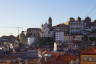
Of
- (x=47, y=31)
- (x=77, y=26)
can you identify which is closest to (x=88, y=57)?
(x=47, y=31)

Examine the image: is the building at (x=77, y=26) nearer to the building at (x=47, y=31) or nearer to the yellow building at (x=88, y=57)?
the building at (x=47, y=31)

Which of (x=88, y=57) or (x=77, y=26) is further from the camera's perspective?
(x=77, y=26)

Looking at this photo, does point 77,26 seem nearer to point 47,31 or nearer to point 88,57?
point 47,31

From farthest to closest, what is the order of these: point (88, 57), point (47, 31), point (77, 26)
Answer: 1. point (77, 26)
2. point (47, 31)
3. point (88, 57)

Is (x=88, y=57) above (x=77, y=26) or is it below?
below

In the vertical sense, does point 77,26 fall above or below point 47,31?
above

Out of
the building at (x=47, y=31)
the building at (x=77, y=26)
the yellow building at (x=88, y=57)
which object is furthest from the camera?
the building at (x=77, y=26)

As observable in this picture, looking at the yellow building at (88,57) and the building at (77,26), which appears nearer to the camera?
the yellow building at (88,57)

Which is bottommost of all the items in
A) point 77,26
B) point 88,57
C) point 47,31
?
point 88,57

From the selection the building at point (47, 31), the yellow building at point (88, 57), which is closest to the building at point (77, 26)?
the building at point (47, 31)

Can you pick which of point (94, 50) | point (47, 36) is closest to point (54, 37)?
point (47, 36)

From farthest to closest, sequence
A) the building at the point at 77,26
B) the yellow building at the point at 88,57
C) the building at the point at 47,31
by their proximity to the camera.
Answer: the building at the point at 77,26, the building at the point at 47,31, the yellow building at the point at 88,57

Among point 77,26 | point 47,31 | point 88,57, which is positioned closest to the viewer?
point 88,57

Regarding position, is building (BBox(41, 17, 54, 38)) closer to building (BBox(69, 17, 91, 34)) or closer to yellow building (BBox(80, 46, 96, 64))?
building (BBox(69, 17, 91, 34))
